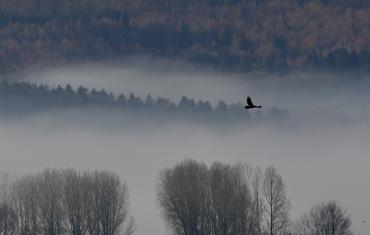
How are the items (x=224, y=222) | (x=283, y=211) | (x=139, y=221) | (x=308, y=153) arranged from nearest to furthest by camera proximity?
(x=224, y=222), (x=283, y=211), (x=139, y=221), (x=308, y=153)

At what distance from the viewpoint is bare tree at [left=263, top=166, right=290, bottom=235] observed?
10875cm

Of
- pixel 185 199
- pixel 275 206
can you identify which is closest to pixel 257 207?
pixel 275 206

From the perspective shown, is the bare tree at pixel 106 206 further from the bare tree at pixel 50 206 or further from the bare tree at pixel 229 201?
the bare tree at pixel 229 201

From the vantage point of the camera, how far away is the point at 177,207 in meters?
106

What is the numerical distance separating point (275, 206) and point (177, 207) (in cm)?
837

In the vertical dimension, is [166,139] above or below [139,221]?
above

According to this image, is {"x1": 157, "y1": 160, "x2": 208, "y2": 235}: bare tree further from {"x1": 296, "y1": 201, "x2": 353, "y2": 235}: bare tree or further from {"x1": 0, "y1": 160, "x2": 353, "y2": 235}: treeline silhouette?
{"x1": 296, "y1": 201, "x2": 353, "y2": 235}: bare tree

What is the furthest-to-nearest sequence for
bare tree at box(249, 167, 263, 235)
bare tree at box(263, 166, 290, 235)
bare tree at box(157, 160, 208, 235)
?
bare tree at box(263, 166, 290, 235) < bare tree at box(249, 167, 263, 235) < bare tree at box(157, 160, 208, 235)

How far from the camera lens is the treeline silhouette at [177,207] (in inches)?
4136

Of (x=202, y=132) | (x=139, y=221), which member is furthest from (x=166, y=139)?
(x=139, y=221)

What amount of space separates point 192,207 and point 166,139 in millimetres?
85365

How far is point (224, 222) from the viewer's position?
Result: 10394cm

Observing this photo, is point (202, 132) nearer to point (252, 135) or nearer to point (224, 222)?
point (252, 135)

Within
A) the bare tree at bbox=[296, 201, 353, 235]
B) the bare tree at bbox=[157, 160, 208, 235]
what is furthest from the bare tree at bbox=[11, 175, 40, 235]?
the bare tree at bbox=[296, 201, 353, 235]
